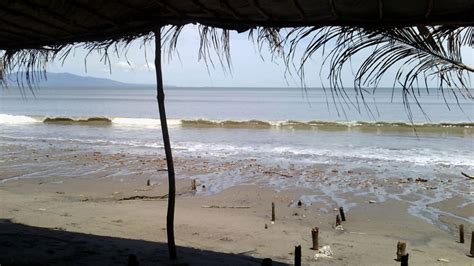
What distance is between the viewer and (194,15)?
3.81m

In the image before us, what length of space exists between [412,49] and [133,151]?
53.3 ft

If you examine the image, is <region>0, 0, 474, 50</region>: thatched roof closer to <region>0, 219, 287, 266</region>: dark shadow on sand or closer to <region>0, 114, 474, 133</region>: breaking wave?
<region>0, 219, 287, 266</region>: dark shadow on sand

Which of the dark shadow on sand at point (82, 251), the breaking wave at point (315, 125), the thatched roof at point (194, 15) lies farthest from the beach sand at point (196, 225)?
the breaking wave at point (315, 125)

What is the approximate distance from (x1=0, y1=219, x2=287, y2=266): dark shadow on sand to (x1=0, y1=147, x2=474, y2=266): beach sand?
11 millimetres

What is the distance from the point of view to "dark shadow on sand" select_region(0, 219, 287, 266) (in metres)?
4.61

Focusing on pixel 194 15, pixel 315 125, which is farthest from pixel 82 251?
pixel 315 125

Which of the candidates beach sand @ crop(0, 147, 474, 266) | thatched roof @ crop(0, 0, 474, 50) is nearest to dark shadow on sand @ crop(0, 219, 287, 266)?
beach sand @ crop(0, 147, 474, 266)

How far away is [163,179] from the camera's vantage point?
42.4 ft

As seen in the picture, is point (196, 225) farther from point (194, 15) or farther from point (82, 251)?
point (194, 15)

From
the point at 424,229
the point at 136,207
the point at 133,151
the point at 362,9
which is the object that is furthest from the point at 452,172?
the point at 362,9

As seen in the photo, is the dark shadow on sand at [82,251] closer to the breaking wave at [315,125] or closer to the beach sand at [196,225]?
the beach sand at [196,225]

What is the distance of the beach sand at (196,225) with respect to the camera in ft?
17.3

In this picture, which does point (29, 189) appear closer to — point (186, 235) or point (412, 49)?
Result: point (186, 235)

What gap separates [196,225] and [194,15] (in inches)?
186
